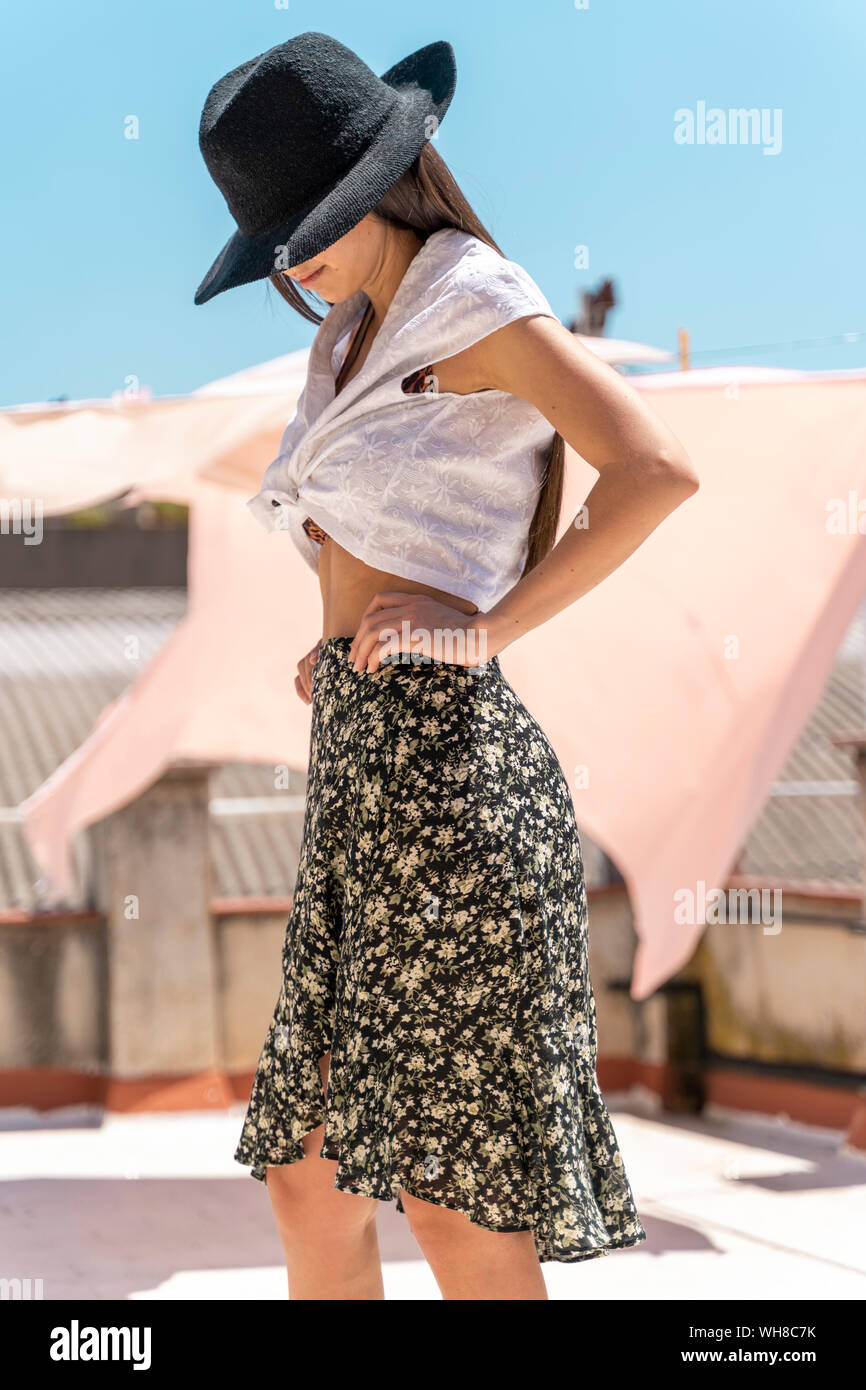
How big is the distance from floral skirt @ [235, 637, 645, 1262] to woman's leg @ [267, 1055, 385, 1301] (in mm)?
82

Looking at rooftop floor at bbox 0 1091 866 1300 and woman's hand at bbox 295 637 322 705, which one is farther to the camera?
rooftop floor at bbox 0 1091 866 1300

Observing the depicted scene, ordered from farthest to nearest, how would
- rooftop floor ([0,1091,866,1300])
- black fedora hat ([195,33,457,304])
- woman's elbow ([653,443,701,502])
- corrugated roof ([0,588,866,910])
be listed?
corrugated roof ([0,588,866,910]) → rooftop floor ([0,1091,866,1300]) → black fedora hat ([195,33,457,304]) → woman's elbow ([653,443,701,502])

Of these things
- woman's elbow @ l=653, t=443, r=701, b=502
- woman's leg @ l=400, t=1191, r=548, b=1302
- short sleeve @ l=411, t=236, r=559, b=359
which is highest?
short sleeve @ l=411, t=236, r=559, b=359

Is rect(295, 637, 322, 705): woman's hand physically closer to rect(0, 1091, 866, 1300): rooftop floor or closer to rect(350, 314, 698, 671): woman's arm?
rect(350, 314, 698, 671): woman's arm

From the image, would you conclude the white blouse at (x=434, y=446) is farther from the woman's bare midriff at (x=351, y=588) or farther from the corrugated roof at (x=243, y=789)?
the corrugated roof at (x=243, y=789)

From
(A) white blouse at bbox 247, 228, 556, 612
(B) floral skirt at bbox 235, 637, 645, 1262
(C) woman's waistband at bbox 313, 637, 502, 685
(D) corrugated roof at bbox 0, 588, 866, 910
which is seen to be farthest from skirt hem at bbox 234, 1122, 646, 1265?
(D) corrugated roof at bbox 0, 588, 866, 910

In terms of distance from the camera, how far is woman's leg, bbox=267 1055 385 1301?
172 cm

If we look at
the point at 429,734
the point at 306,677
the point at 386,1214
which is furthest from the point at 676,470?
the point at 386,1214

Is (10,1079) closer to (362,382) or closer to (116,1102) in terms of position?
(116,1102)

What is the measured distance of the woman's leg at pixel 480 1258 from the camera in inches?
63.6

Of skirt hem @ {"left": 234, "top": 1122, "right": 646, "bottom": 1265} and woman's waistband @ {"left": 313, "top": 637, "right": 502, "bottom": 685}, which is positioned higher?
woman's waistband @ {"left": 313, "top": 637, "right": 502, "bottom": 685}

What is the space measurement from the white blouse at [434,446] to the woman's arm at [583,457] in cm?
5
